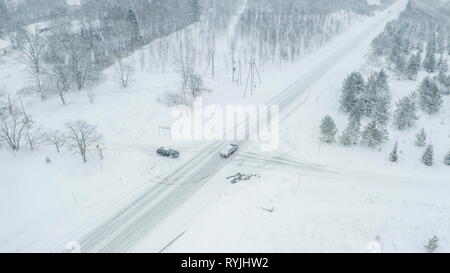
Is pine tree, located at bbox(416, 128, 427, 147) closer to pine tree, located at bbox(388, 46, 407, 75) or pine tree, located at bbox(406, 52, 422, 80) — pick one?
pine tree, located at bbox(406, 52, 422, 80)

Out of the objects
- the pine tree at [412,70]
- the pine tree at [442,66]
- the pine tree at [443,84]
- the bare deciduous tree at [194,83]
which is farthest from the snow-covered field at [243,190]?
the pine tree at [442,66]

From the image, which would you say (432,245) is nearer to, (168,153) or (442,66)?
(168,153)

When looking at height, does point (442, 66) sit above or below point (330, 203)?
above

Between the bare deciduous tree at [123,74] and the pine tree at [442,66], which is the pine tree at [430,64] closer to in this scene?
the pine tree at [442,66]

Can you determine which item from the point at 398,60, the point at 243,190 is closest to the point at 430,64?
the point at 398,60

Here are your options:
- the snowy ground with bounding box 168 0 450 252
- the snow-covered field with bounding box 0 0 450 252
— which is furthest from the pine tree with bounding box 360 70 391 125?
the snow-covered field with bounding box 0 0 450 252
